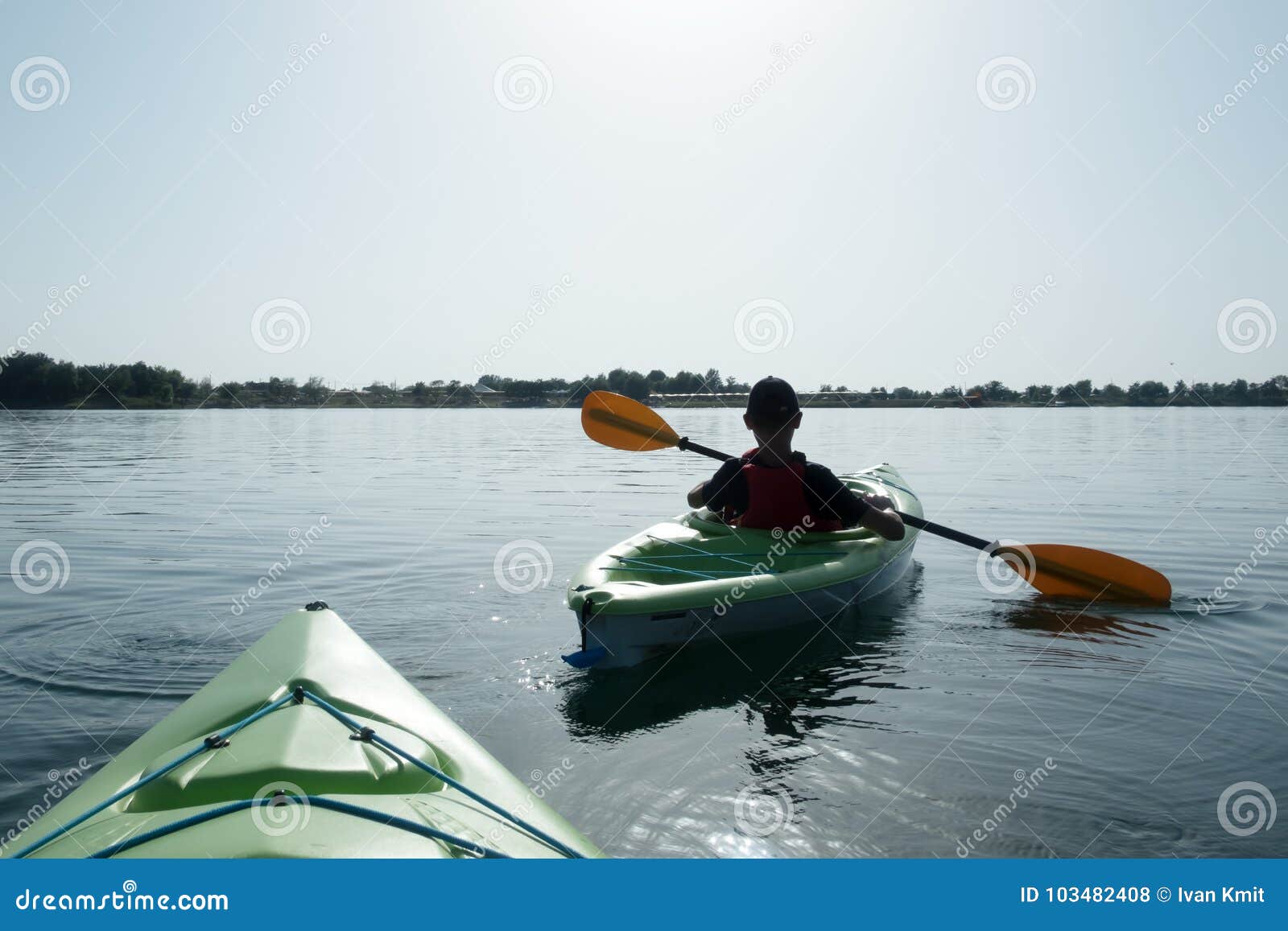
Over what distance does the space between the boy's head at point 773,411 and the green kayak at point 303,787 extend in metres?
3.42

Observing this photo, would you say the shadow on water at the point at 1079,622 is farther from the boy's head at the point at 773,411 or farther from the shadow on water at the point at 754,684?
the boy's head at the point at 773,411

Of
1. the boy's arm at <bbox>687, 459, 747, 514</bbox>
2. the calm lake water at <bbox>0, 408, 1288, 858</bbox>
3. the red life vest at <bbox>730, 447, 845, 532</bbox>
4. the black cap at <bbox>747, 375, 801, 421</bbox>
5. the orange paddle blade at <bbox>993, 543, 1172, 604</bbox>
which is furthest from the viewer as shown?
the orange paddle blade at <bbox>993, 543, 1172, 604</bbox>

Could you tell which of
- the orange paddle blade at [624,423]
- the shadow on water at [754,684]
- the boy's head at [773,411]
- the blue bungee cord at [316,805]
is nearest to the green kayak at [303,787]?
the blue bungee cord at [316,805]

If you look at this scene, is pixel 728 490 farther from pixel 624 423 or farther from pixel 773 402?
pixel 624 423

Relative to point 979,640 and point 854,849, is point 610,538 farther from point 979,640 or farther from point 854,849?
point 854,849

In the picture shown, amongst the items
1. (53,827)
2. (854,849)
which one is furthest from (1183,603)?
(53,827)

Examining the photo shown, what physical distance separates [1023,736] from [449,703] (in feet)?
9.43

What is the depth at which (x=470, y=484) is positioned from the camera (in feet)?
48.1

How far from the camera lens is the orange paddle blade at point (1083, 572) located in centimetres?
658

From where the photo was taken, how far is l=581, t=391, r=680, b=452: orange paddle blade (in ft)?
26.3

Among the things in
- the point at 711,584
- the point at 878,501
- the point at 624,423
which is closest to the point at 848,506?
the point at 878,501

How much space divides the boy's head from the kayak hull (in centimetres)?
72

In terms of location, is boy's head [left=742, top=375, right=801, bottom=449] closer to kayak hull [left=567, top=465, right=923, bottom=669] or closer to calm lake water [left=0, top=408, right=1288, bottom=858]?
kayak hull [left=567, top=465, right=923, bottom=669]

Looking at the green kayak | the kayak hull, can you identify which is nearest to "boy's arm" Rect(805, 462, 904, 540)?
the kayak hull
